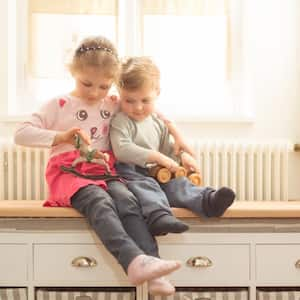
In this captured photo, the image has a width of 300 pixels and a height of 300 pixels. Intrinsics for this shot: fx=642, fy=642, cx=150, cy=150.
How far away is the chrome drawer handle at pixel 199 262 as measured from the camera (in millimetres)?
2334

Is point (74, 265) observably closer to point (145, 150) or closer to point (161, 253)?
point (161, 253)

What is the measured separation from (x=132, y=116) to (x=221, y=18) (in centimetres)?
95

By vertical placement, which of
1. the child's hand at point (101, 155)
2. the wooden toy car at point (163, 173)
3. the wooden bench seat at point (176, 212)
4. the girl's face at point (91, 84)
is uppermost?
the girl's face at point (91, 84)

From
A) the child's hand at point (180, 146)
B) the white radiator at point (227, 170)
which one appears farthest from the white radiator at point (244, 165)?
the child's hand at point (180, 146)

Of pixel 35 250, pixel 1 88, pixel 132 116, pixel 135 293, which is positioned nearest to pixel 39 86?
pixel 1 88

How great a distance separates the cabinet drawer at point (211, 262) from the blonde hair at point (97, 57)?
0.69 metres

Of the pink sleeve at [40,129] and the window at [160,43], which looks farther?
the window at [160,43]

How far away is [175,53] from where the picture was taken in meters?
3.17

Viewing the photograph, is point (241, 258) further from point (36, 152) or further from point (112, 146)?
point (36, 152)

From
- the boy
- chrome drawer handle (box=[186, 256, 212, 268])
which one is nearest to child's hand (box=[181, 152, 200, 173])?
the boy

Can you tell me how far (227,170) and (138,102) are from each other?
0.72 meters

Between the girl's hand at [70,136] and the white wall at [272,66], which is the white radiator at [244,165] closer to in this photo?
the white wall at [272,66]

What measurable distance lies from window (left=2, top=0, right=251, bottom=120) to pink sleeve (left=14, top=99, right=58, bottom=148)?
703 mm

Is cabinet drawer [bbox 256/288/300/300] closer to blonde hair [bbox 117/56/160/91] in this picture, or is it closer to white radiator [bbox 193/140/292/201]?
white radiator [bbox 193/140/292/201]
